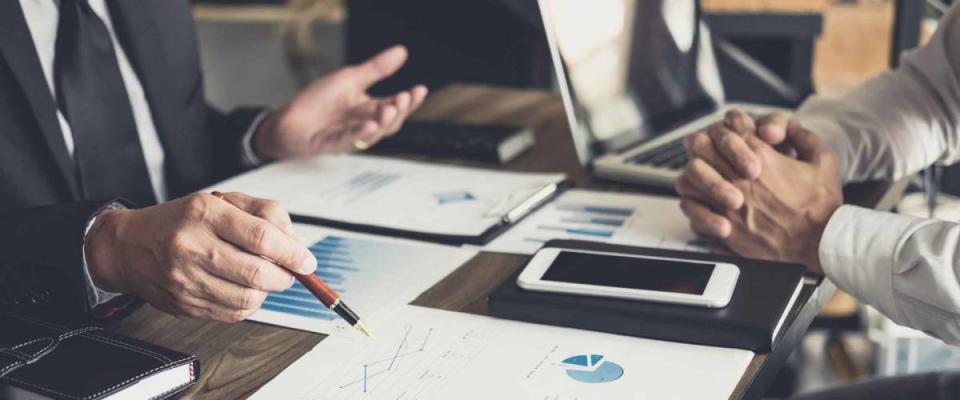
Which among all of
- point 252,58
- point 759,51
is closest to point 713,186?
point 759,51

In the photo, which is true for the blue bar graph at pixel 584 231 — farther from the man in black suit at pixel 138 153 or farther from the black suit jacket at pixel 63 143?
the black suit jacket at pixel 63 143

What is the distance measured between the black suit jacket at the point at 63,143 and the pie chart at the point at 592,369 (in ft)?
1.43

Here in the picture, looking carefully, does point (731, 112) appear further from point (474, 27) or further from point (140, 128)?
point (474, 27)

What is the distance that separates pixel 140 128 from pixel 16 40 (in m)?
0.29

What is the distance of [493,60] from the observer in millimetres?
2648

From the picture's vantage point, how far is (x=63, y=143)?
120 centimetres

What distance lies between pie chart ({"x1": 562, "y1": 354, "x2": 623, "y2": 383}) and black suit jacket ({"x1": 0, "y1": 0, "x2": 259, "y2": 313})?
0.44 metres

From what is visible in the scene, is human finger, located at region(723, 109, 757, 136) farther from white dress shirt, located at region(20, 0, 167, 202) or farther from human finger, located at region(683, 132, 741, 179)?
white dress shirt, located at region(20, 0, 167, 202)

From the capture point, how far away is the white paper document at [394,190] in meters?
1.15

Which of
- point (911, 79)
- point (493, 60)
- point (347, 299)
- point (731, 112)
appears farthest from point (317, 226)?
point (493, 60)

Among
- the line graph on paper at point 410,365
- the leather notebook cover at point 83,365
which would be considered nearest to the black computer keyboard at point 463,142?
the line graph on paper at point 410,365

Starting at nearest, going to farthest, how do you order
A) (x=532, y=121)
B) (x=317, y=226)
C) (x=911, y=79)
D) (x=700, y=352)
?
(x=700, y=352)
(x=317, y=226)
(x=911, y=79)
(x=532, y=121)

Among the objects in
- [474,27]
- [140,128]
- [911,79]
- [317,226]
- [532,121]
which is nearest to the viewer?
[317,226]

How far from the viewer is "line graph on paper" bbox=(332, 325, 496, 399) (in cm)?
78
